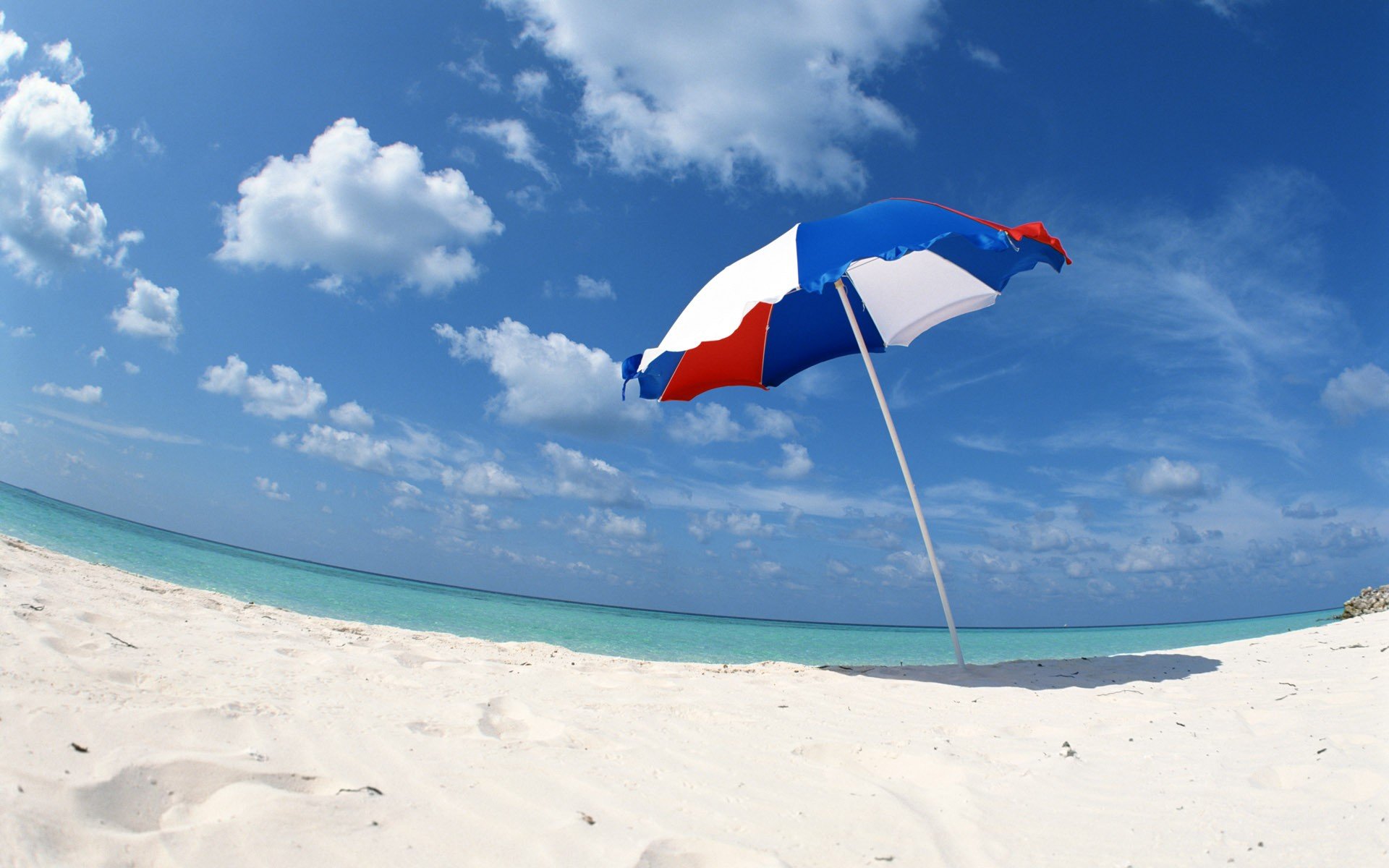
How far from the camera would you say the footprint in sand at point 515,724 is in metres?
2.50

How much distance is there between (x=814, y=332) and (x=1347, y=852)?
535 cm

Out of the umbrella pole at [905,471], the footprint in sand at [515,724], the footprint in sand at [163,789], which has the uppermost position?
the umbrella pole at [905,471]

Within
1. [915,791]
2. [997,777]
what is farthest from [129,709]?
[997,777]

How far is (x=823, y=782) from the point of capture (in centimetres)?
219

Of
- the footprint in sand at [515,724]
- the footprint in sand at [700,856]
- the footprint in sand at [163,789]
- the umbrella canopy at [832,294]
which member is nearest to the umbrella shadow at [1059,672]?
the footprint in sand at [515,724]

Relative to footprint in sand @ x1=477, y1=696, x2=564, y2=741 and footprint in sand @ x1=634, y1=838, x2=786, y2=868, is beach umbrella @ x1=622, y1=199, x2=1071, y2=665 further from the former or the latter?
footprint in sand @ x1=634, y1=838, x2=786, y2=868

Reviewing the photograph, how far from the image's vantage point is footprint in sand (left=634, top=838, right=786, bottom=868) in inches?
60.9

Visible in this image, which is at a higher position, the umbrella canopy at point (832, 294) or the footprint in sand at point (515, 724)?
the umbrella canopy at point (832, 294)

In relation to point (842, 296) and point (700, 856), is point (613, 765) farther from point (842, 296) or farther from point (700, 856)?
point (842, 296)

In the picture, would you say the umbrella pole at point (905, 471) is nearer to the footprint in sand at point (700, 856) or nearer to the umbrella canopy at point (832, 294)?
the umbrella canopy at point (832, 294)

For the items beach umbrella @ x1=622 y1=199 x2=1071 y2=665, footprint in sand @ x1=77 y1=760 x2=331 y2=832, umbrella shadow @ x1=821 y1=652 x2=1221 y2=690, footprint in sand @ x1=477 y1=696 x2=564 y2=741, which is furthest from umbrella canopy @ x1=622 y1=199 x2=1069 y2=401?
footprint in sand @ x1=77 y1=760 x2=331 y2=832

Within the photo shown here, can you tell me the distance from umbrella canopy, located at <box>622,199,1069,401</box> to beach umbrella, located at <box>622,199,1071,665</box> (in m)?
0.01

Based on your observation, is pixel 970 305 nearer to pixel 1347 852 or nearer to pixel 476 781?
pixel 1347 852

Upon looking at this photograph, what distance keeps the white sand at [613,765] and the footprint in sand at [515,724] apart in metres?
0.02
